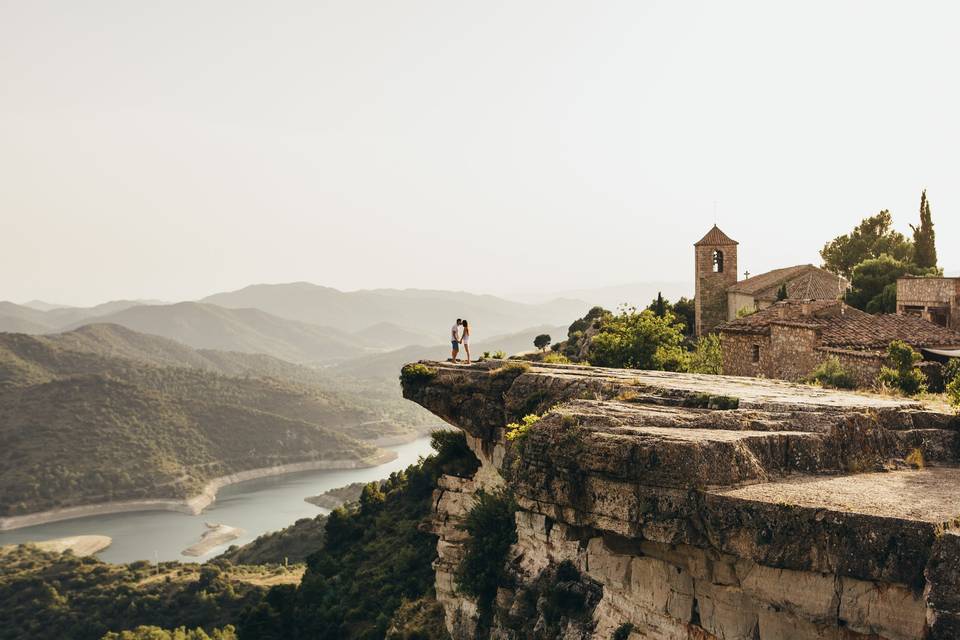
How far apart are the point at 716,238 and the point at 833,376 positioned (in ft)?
114

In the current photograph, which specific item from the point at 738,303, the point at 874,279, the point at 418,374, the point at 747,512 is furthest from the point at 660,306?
the point at 747,512

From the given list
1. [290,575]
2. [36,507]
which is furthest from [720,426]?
[36,507]

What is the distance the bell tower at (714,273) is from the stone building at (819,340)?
24275 millimetres

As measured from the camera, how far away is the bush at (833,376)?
21516 millimetres

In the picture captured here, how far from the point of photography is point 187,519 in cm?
14175

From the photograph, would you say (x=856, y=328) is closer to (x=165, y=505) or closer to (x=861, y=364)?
(x=861, y=364)

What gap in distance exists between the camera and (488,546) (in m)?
21.7

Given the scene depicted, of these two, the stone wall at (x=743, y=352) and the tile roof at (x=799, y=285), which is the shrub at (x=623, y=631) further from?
the tile roof at (x=799, y=285)

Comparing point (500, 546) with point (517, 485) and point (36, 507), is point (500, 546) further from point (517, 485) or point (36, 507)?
point (36, 507)

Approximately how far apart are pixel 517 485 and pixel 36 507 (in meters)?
150

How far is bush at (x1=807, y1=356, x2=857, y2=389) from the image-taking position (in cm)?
2152

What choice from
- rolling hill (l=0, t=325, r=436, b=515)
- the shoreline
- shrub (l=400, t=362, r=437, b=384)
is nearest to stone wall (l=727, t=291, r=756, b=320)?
shrub (l=400, t=362, r=437, b=384)

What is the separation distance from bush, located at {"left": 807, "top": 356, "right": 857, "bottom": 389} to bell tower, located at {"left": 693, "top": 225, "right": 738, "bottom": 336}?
31.0m

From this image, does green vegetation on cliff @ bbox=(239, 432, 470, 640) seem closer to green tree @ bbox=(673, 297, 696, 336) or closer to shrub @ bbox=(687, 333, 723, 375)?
shrub @ bbox=(687, 333, 723, 375)
